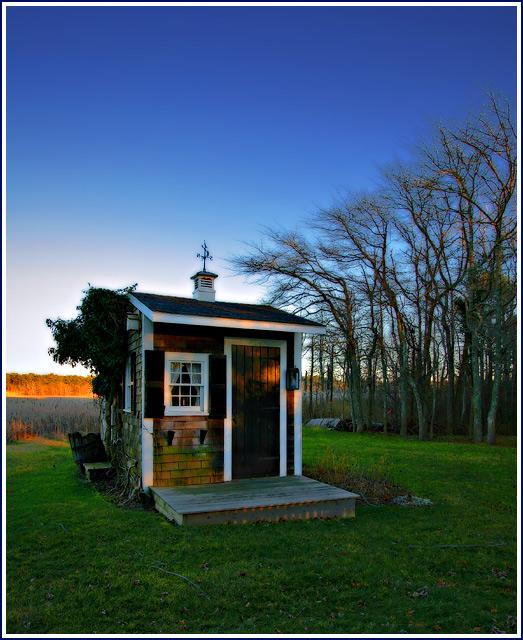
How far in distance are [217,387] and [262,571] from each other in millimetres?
3618

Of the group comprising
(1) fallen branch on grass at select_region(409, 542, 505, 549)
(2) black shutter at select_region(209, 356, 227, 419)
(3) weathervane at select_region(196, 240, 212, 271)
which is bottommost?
(1) fallen branch on grass at select_region(409, 542, 505, 549)

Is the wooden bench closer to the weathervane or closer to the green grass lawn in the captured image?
the green grass lawn

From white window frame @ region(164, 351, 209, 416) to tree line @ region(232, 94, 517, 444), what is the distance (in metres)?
10.4

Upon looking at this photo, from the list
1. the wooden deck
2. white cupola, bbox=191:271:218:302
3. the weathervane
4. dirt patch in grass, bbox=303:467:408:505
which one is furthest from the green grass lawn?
the weathervane

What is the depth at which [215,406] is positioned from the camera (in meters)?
7.67

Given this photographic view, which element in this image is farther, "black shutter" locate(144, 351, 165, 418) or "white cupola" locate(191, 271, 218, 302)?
"white cupola" locate(191, 271, 218, 302)

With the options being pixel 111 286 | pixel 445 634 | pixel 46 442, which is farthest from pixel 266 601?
pixel 46 442

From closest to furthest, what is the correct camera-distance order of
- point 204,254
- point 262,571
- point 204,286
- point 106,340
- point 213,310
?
point 262,571, point 213,310, point 106,340, point 204,254, point 204,286

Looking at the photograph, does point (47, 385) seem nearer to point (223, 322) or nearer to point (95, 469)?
point (95, 469)

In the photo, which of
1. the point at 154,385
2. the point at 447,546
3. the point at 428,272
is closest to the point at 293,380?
the point at 154,385

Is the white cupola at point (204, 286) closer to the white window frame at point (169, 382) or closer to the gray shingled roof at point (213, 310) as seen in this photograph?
the gray shingled roof at point (213, 310)

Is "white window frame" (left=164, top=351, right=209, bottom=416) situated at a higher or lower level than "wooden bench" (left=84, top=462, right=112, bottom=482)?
higher

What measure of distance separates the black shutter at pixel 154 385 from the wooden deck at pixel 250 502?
3.86 ft

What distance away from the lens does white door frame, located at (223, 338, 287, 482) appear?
7793 mm
